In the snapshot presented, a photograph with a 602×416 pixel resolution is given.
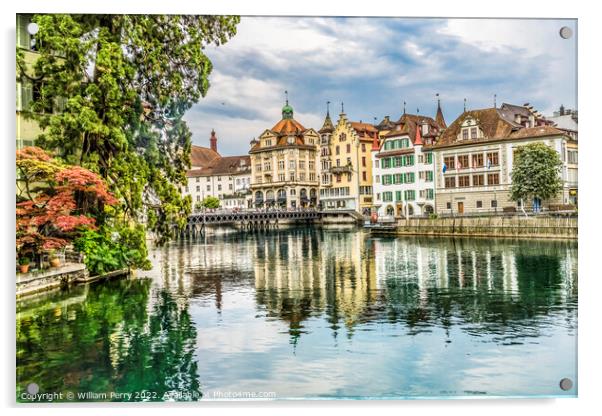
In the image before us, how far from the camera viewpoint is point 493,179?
44.0ft

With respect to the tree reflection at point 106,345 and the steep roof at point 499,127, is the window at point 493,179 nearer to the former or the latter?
the steep roof at point 499,127

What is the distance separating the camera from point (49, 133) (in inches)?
344

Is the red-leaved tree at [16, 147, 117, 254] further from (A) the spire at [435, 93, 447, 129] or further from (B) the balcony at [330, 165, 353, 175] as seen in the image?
(B) the balcony at [330, 165, 353, 175]

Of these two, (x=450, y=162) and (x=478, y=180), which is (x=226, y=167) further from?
(x=450, y=162)

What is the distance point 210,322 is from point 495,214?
25.5 ft

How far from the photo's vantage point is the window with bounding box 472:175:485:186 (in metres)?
13.6

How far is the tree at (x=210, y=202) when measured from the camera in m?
12.3

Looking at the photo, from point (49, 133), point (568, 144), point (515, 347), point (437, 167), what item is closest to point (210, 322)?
point (49, 133)

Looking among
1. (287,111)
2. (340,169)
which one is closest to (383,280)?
(340,169)

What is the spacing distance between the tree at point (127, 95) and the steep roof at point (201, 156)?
0.39ft

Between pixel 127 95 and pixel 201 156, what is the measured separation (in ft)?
4.72

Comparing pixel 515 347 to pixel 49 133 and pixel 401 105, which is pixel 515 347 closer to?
pixel 401 105

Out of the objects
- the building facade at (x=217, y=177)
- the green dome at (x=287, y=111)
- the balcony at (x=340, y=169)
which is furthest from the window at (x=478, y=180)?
the green dome at (x=287, y=111)

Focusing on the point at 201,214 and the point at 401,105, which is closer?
the point at 401,105
